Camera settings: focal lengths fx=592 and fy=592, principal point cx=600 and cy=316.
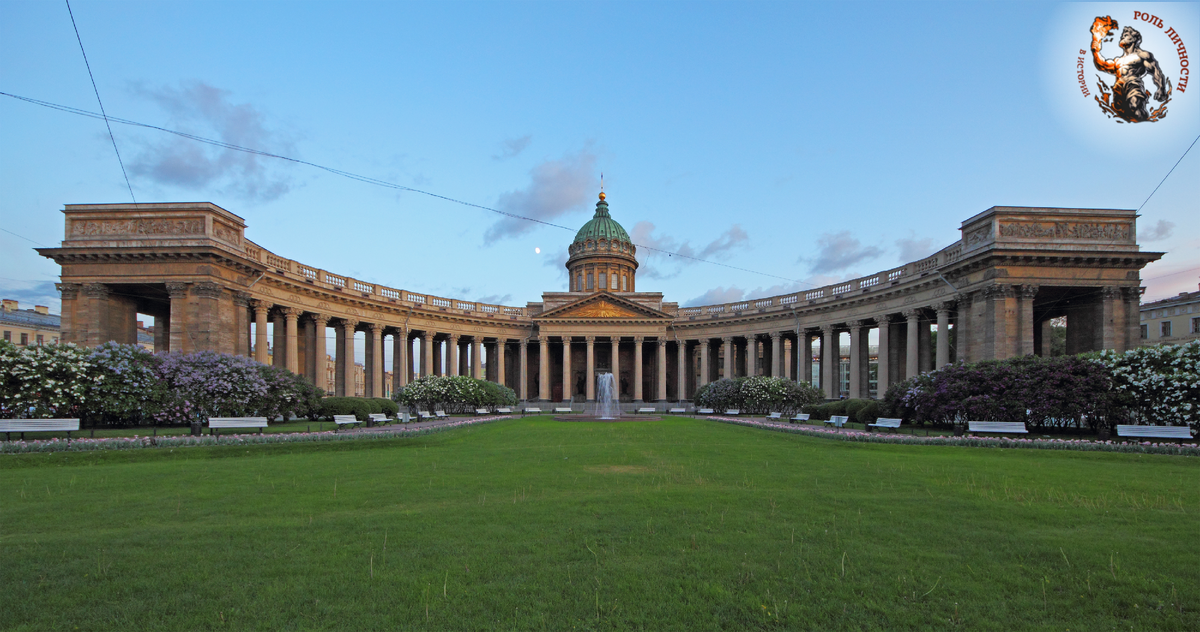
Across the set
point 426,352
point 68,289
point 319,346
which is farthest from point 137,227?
point 426,352

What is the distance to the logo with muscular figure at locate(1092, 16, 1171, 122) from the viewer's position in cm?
1784

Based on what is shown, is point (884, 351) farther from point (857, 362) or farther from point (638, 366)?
point (638, 366)

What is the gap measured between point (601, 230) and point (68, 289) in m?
53.4

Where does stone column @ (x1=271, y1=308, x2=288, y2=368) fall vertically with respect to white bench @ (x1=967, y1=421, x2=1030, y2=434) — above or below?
above

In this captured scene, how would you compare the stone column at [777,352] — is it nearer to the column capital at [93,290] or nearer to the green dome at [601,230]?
the green dome at [601,230]

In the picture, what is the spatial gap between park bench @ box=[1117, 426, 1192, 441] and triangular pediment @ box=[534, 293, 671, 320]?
4249 cm

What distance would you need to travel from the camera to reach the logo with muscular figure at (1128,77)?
17.8 m

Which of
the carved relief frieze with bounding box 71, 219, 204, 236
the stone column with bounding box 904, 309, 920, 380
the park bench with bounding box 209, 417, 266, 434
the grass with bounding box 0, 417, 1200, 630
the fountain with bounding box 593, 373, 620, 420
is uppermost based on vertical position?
the carved relief frieze with bounding box 71, 219, 204, 236

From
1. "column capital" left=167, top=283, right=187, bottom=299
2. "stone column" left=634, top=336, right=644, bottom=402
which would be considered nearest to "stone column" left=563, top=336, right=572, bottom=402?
"stone column" left=634, top=336, right=644, bottom=402

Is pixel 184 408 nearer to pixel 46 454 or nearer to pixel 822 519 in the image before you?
pixel 46 454

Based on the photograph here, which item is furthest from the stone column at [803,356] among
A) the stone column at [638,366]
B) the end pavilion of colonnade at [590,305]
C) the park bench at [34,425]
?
the park bench at [34,425]

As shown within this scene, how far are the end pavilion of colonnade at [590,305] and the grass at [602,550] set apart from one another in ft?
74.4

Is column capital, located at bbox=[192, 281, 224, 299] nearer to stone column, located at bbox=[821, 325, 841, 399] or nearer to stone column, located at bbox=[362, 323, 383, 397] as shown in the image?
stone column, located at bbox=[362, 323, 383, 397]

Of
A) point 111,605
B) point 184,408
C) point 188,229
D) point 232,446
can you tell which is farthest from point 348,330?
point 111,605
